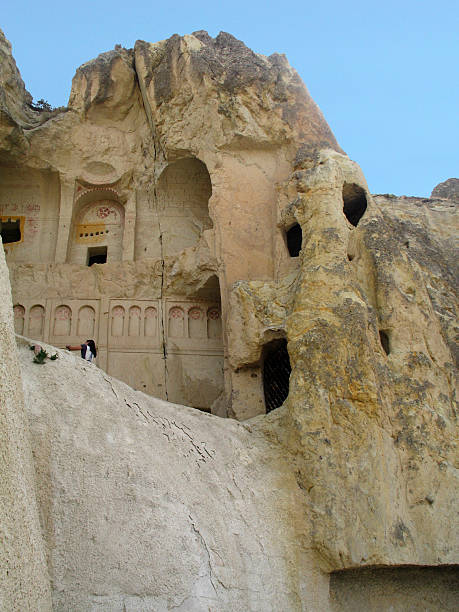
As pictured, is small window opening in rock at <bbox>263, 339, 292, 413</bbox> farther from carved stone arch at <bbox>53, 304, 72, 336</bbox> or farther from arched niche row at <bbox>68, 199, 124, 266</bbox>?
arched niche row at <bbox>68, 199, 124, 266</bbox>

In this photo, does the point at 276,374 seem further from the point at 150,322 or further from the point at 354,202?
the point at 354,202

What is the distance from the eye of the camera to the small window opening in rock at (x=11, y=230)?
12232 millimetres

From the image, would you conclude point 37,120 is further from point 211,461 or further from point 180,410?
A: point 211,461

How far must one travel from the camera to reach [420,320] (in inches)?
333

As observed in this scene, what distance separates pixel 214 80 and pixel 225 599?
8643 millimetres

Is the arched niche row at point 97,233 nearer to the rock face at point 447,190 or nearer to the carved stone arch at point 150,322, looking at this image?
the carved stone arch at point 150,322

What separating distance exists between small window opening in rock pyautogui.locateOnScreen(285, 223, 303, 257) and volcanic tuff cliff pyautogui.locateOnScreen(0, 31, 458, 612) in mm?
376

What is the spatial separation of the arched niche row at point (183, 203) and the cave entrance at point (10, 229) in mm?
2744

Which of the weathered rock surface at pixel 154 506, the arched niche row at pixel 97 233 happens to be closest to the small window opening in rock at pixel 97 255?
the arched niche row at pixel 97 233

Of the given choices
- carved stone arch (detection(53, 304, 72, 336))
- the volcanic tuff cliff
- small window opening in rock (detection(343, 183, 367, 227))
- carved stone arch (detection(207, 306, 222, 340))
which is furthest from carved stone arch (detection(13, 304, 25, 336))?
small window opening in rock (detection(343, 183, 367, 227))

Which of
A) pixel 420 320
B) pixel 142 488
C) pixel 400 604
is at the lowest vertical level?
pixel 400 604

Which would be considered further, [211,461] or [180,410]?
[180,410]

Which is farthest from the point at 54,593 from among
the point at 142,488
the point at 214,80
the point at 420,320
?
the point at 214,80

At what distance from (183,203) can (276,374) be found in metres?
4.58
